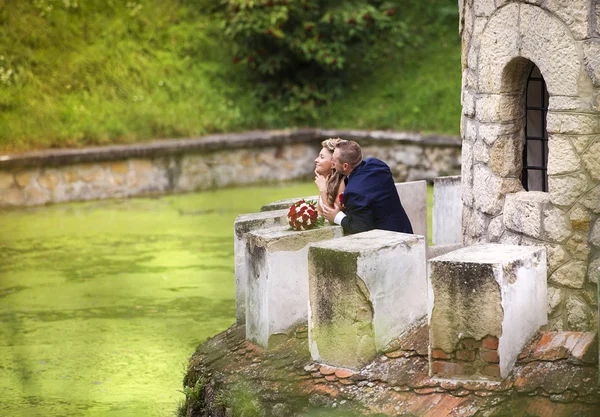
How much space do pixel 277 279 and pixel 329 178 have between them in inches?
39.9

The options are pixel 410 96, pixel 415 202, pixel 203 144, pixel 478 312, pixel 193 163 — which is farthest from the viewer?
pixel 410 96

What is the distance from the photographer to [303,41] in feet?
49.5

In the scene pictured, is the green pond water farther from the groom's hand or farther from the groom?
the groom

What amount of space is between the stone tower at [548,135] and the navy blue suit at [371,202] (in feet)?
1.83

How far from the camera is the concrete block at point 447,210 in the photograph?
7.47m

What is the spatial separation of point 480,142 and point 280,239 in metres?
1.56

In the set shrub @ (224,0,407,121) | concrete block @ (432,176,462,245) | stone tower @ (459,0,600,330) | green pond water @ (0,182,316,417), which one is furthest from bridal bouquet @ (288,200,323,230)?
shrub @ (224,0,407,121)

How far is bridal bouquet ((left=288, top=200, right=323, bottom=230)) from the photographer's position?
5.55 meters

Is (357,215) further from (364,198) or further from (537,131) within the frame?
(537,131)

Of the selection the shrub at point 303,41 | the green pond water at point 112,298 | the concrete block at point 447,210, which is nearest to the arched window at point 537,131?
the concrete block at point 447,210

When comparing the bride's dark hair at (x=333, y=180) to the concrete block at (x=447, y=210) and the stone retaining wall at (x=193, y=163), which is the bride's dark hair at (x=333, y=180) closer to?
the concrete block at (x=447, y=210)

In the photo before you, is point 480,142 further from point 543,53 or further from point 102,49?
point 102,49

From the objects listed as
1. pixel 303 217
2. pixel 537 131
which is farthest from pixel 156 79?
pixel 303 217

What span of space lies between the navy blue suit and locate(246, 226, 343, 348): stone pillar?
0.34m
